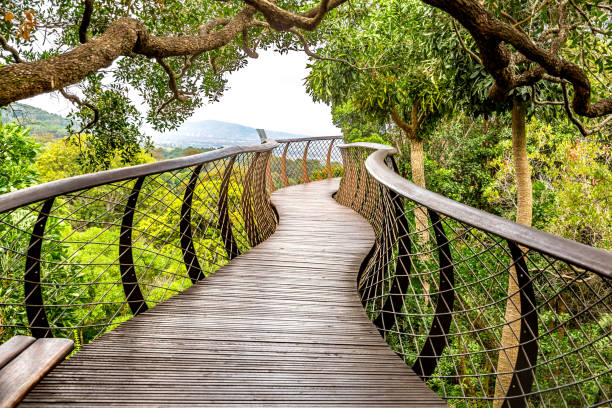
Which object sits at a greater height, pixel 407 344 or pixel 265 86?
pixel 265 86

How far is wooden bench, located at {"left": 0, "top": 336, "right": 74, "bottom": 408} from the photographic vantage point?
1.20m

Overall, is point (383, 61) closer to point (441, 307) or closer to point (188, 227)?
point (188, 227)

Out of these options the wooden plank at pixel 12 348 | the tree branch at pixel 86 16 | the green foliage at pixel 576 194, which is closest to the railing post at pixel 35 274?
the wooden plank at pixel 12 348

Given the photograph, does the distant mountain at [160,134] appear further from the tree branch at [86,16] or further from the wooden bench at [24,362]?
the wooden bench at [24,362]

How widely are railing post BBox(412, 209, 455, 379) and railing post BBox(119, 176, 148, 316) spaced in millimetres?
1543

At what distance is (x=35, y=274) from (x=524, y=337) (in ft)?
6.41

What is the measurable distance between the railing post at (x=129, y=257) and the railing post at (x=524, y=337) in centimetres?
181

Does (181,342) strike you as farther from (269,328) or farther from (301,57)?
(301,57)

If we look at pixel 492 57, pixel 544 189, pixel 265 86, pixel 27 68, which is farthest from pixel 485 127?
pixel 27 68

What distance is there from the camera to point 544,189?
11047mm

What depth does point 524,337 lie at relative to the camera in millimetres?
1151

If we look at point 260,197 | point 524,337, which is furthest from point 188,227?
point 524,337

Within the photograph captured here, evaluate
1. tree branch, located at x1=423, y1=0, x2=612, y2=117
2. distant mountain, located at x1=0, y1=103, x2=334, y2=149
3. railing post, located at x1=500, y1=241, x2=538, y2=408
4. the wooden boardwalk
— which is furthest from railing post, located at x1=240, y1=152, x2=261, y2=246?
railing post, located at x1=500, y1=241, x2=538, y2=408

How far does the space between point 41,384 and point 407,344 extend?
8797 mm
